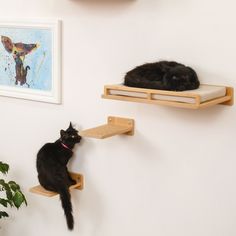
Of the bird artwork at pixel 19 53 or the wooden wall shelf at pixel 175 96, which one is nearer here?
the wooden wall shelf at pixel 175 96

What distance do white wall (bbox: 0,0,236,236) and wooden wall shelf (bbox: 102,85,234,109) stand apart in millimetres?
52

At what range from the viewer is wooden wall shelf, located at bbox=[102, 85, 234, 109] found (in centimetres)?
130

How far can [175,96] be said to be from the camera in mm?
1334

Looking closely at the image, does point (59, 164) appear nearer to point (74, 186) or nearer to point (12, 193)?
point (74, 186)

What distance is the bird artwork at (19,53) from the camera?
192 centimetres

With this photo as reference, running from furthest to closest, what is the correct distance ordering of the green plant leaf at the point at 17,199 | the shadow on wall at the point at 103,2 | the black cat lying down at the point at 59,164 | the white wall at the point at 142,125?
1. the green plant leaf at the point at 17,199
2. the black cat lying down at the point at 59,164
3. the shadow on wall at the point at 103,2
4. the white wall at the point at 142,125

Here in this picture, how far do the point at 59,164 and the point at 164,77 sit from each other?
65cm

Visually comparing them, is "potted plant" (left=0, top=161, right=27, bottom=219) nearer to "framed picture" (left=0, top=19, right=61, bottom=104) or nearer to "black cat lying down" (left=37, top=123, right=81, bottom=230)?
"black cat lying down" (left=37, top=123, right=81, bottom=230)

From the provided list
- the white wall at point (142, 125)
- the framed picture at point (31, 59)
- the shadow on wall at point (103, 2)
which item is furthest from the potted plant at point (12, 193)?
the shadow on wall at point (103, 2)

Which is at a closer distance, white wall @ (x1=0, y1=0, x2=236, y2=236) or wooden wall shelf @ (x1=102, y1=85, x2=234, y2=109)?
wooden wall shelf @ (x1=102, y1=85, x2=234, y2=109)

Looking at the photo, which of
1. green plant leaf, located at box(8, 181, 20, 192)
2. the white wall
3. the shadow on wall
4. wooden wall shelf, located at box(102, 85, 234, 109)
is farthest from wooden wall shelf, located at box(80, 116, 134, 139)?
green plant leaf, located at box(8, 181, 20, 192)

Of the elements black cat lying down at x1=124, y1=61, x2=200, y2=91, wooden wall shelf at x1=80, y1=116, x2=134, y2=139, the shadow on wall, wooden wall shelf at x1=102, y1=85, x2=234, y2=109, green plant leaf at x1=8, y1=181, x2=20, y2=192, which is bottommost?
green plant leaf at x1=8, y1=181, x2=20, y2=192

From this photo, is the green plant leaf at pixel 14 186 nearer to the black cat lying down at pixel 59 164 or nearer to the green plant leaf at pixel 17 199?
the green plant leaf at pixel 17 199

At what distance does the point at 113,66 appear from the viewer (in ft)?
5.54
